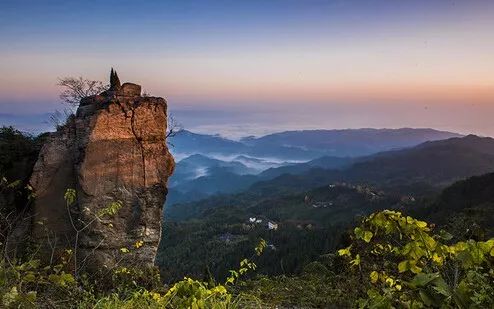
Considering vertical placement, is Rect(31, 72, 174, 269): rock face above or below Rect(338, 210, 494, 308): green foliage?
below

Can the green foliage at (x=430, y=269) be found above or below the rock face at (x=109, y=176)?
above

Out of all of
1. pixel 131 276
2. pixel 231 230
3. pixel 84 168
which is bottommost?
A: pixel 231 230

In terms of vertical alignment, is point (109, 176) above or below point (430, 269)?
below

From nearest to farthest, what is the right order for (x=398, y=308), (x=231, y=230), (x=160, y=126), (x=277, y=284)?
1. (x=398, y=308)
2. (x=277, y=284)
3. (x=160, y=126)
4. (x=231, y=230)

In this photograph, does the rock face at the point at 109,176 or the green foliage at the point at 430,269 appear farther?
the rock face at the point at 109,176

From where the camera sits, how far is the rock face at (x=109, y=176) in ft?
67.0

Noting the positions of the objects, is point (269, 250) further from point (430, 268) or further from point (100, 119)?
point (430, 268)

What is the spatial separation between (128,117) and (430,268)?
19312 mm

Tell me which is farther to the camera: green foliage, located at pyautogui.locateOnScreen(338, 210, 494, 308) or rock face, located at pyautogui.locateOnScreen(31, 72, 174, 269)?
rock face, located at pyautogui.locateOnScreen(31, 72, 174, 269)

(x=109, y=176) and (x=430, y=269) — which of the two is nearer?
(x=430, y=269)

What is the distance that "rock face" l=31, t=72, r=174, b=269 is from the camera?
67.0 ft

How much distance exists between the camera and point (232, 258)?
122 meters

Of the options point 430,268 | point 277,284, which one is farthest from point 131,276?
point 430,268

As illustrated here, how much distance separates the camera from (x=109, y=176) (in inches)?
823
